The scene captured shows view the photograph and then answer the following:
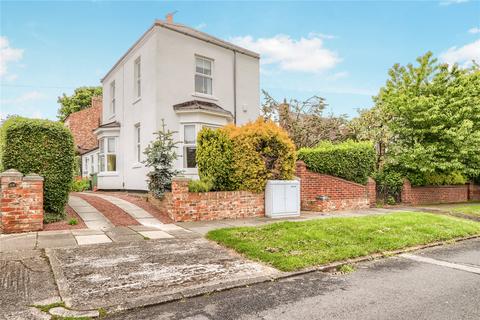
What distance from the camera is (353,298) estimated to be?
4387mm

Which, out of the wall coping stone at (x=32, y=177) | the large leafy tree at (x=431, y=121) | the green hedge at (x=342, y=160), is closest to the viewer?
the wall coping stone at (x=32, y=177)

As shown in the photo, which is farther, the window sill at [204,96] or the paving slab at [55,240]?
the window sill at [204,96]

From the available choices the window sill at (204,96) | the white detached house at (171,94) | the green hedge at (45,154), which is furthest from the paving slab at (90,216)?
the window sill at (204,96)

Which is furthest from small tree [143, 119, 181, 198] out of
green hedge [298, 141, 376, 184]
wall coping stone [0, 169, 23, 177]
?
green hedge [298, 141, 376, 184]

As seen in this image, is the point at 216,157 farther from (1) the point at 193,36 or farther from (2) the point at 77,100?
(2) the point at 77,100

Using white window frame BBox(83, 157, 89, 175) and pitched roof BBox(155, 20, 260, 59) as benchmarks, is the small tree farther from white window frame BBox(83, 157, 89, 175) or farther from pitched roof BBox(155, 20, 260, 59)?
white window frame BBox(83, 157, 89, 175)

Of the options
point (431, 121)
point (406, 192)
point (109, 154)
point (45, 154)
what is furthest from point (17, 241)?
point (431, 121)

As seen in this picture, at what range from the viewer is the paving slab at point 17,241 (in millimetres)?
6577

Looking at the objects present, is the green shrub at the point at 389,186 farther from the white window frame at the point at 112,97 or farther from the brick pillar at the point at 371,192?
the white window frame at the point at 112,97

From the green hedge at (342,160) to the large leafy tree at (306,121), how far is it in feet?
14.6

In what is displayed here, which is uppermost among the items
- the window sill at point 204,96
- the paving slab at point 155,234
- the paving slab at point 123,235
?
the window sill at point 204,96

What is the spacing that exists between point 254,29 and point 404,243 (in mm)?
9502

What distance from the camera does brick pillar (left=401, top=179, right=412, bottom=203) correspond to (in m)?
16.7

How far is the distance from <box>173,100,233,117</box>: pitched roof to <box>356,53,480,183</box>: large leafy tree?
28.5ft
